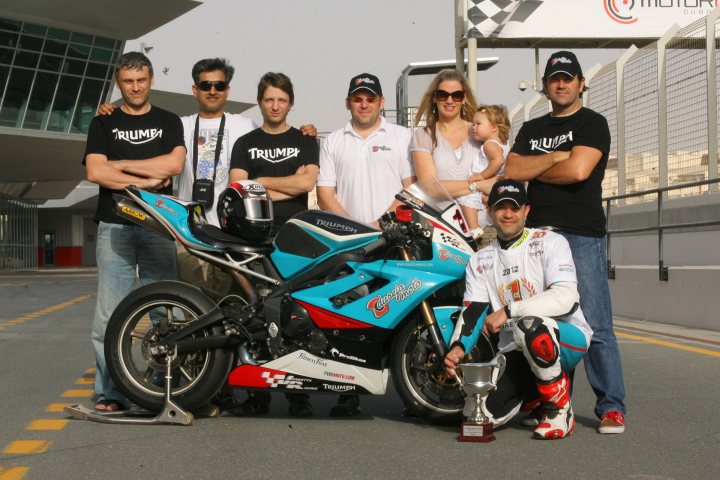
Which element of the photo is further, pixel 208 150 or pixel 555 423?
pixel 208 150

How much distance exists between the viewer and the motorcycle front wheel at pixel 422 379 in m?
6.11

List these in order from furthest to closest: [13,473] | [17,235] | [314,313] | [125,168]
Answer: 1. [17,235]
2. [125,168]
3. [314,313]
4. [13,473]

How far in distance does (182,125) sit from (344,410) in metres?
2.01

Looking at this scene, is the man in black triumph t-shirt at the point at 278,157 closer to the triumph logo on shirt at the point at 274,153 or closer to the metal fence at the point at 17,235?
the triumph logo on shirt at the point at 274,153

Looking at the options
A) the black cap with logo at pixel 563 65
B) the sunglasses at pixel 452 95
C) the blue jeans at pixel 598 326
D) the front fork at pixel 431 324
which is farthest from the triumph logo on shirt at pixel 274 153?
the blue jeans at pixel 598 326

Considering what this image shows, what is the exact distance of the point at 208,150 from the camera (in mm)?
7309

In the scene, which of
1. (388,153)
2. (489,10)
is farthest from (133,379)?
(489,10)

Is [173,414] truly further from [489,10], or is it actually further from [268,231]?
[489,10]

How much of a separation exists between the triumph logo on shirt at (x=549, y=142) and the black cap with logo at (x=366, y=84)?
1.21m

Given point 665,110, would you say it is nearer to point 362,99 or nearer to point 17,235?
point 362,99

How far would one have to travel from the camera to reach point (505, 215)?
599cm

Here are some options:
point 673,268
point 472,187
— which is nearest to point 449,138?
point 472,187

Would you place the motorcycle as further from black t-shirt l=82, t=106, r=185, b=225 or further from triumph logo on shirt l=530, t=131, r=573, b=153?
triumph logo on shirt l=530, t=131, r=573, b=153

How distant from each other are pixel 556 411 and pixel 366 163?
7.08 feet
